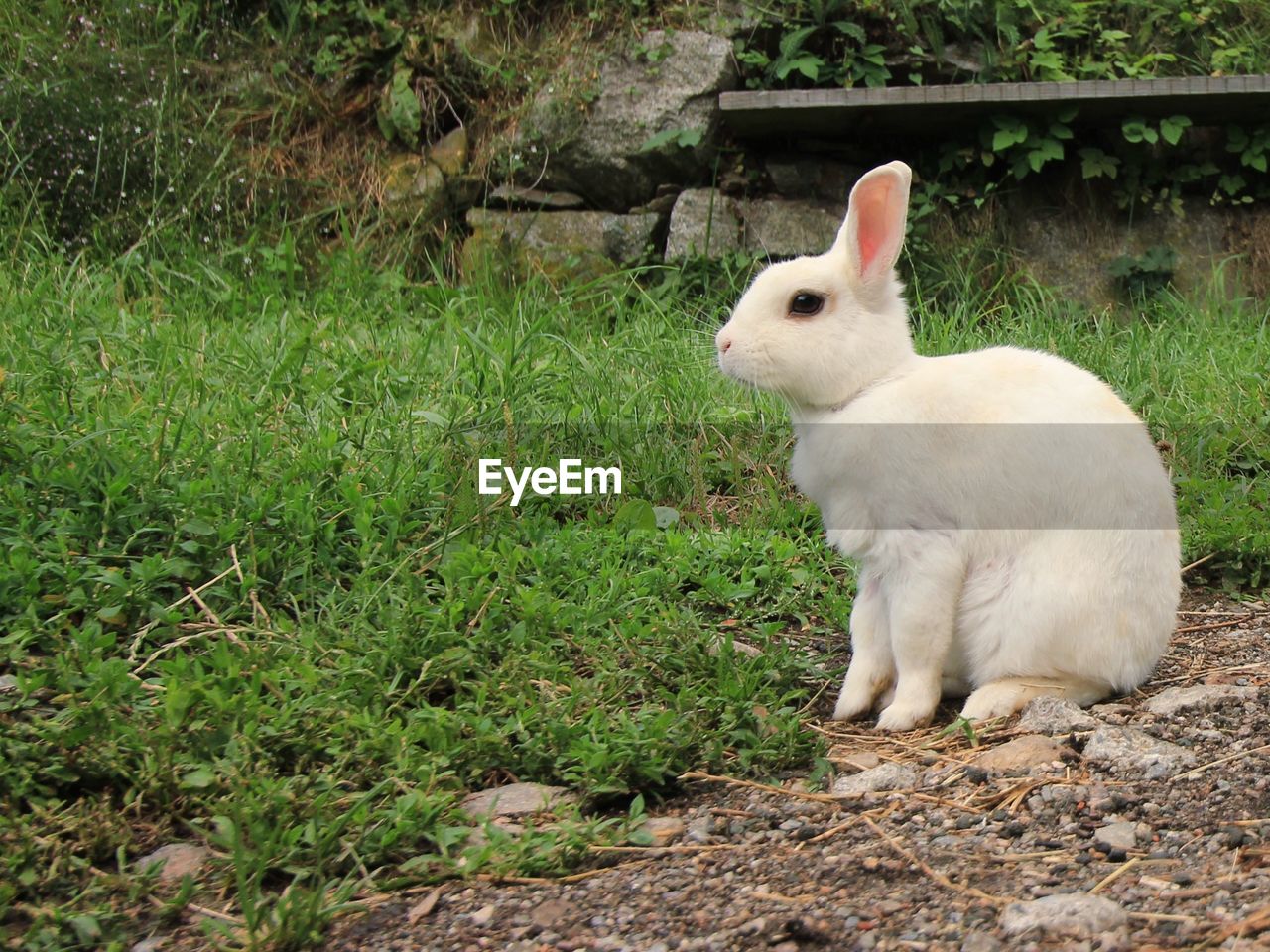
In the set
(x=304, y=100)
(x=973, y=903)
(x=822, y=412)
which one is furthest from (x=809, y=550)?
(x=304, y=100)

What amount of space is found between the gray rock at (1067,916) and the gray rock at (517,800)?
0.88 m

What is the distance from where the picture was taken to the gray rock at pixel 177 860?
244cm

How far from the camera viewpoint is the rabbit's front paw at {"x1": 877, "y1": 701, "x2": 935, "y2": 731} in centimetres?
305

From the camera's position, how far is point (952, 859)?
2363 millimetres

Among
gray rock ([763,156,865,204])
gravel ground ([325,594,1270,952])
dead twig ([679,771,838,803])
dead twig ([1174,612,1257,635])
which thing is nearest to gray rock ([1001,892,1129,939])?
gravel ground ([325,594,1270,952])

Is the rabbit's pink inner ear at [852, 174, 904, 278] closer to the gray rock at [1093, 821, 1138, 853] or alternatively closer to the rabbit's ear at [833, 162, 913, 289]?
the rabbit's ear at [833, 162, 913, 289]

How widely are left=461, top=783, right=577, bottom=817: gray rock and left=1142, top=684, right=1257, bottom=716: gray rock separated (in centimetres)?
135

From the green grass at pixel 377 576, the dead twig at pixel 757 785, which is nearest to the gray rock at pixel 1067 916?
the dead twig at pixel 757 785

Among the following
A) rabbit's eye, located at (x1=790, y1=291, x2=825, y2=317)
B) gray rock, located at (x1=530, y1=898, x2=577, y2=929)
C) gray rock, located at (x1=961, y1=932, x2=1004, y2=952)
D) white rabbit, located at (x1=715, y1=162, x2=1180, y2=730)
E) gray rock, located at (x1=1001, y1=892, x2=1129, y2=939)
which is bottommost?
gray rock, located at (x1=530, y1=898, x2=577, y2=929)

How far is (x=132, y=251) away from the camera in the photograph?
6.19 m

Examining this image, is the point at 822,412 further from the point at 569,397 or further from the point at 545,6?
the point at 545,6

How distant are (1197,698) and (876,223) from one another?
4.24ft

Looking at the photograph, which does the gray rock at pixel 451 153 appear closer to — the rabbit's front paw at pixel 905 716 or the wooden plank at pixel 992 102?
the wooden plank at pixel 992 102

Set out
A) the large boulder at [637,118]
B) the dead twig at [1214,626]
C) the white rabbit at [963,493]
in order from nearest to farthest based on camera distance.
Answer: the white rabbit at [963,493]
the dead twig at [1214,626]
the large boulder at [637,118]
